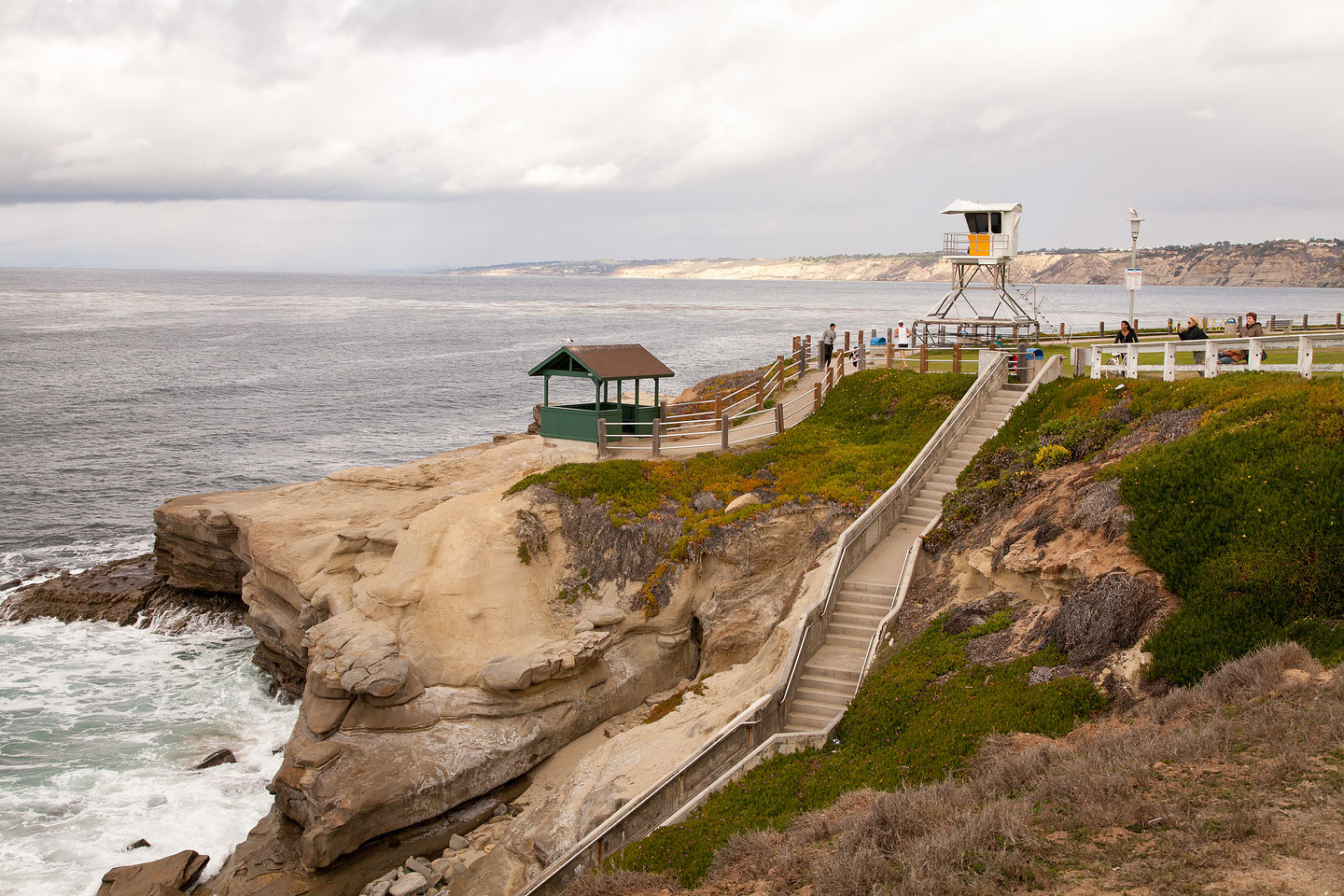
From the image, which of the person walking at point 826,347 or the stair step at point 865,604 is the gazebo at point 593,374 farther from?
the stair step at point 865,604

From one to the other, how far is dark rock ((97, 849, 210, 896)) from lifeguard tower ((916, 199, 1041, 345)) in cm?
2622

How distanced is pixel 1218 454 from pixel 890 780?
25.3 ft

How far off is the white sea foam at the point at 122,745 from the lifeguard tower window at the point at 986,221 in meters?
26.9

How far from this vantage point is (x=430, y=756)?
1889 centimetres

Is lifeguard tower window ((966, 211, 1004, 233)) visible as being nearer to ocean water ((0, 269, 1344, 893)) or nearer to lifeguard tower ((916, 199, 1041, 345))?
lifeguard tower ((916, 199, 1041, 345))

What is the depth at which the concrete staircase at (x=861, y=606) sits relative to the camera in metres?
17.2

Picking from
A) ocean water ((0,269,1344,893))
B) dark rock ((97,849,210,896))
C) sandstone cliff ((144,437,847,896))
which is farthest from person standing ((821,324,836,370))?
dark rock ((97,849,210,896))

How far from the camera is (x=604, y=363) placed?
26812mm

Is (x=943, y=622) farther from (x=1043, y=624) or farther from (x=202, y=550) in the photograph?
(x=202, y=550)

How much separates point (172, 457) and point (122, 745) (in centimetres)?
3167

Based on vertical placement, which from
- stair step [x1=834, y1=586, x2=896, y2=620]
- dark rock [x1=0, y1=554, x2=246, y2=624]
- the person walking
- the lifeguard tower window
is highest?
the lifeguard tower window

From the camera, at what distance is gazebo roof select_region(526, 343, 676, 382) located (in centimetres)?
2644

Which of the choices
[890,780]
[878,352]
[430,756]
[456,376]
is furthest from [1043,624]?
[456,376]

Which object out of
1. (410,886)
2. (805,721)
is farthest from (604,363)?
(410,886)
